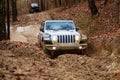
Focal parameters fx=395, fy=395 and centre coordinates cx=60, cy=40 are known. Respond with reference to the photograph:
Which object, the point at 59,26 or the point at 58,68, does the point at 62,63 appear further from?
the point at 59,26

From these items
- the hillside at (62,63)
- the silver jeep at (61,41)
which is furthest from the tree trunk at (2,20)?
the silver jeep at (61,41)

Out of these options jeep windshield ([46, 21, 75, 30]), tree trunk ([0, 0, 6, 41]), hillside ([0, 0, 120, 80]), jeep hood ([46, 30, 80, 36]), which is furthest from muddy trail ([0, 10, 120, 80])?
jeep windshield ([46, 21, 75, 30])

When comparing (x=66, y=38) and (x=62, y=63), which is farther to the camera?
(x=66, y=38)

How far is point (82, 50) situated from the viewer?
17.8 m

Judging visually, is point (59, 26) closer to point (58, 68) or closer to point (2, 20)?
point (2, 20)

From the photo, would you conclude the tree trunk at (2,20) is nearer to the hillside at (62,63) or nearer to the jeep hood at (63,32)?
the hillside at (62,63)

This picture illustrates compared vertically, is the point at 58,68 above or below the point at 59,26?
below

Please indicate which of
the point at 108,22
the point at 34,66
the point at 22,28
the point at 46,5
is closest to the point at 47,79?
the point at 34,66

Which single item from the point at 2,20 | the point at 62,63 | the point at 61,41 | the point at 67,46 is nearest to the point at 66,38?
the point at 61,41

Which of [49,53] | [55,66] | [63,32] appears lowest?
[49,53]

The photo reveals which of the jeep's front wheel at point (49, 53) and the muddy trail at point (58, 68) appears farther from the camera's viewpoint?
the jeep's front wheel at point (49, 53)

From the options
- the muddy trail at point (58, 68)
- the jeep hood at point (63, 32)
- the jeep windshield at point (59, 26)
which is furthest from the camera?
the jeep windshield at point (59, 26)

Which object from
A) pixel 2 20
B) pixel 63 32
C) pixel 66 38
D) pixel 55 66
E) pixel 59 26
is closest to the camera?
pixel 55 66

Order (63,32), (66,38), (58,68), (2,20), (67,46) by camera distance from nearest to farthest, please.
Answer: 1. (58,68)
2. (67,46)
3. (66,38)
4. (63,32)
5. (2,20)
